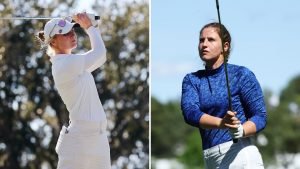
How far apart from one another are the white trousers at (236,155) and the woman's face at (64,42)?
85 centimetres

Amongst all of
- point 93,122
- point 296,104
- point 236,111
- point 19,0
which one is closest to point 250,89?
point 236,111

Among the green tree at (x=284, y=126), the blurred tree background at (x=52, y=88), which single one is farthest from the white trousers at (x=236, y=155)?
the green tree at (x=284, y=126)

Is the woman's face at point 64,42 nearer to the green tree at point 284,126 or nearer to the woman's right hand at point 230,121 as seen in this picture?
the woman's right hand at point 230,121

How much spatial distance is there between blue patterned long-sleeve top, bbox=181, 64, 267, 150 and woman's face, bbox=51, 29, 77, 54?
65 cm

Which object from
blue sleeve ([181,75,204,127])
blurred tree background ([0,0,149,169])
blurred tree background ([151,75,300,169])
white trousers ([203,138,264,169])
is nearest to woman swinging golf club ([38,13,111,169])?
→ blue sleeve ([181,75,204,127])

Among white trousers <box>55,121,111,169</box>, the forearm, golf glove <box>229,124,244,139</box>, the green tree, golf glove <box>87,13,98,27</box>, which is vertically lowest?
Result: the green tree

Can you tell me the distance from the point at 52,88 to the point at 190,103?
801 cm

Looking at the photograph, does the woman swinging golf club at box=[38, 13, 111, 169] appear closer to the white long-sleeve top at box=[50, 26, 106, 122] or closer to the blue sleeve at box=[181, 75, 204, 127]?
the white long-sleeve top at box=[50, 26, 106, 122]

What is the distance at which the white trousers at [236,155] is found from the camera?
358cm

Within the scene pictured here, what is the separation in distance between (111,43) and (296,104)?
31.3 metres

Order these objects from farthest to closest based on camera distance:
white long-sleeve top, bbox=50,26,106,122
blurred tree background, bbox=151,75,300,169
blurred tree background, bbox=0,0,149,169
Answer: blurred tree background, bbox=151,75,300,169 → blurred tree background, bbox=0,0,149,169 → white long-sleeve top, bbox=50,26,106,122

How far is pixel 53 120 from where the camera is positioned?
1140 cm

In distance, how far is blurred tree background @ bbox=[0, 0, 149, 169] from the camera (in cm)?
1136

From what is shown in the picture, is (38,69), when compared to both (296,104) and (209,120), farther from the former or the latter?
(296,104)
